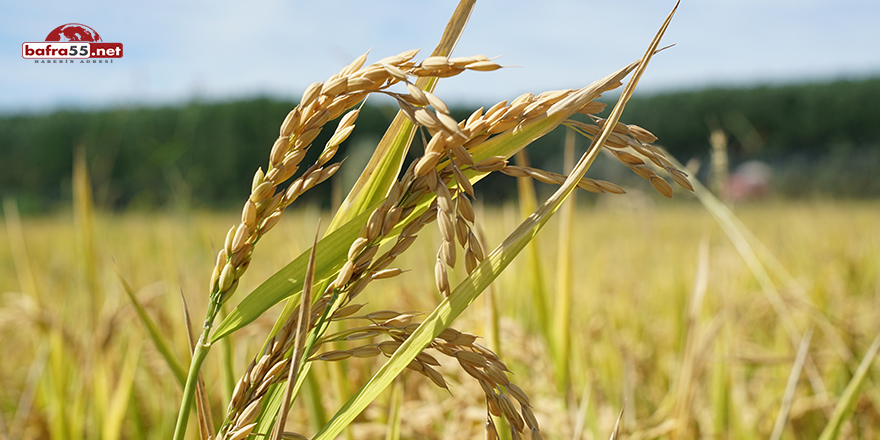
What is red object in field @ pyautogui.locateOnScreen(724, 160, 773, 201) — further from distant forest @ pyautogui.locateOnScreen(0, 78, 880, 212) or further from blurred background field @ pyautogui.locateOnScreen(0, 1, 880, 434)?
blurred background field @ pyautogui.locateOnScreen(0, 1, 880, 434)

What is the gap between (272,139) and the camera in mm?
9016

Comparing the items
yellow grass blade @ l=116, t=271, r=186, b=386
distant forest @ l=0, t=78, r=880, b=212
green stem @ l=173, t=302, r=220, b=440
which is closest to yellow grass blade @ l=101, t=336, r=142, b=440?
yellow grass blade @ l=116, t=271, r=186, b=386

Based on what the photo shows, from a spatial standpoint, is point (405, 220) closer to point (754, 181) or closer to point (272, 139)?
point (272, 139)

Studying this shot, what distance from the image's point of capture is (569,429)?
840 mm

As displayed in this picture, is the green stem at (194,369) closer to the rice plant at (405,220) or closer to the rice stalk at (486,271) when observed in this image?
the rice plant at (405,220)

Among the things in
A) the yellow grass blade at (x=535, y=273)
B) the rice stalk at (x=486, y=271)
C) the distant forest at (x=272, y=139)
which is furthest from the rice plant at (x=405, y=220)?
the distant forest at (x=272, y=139)

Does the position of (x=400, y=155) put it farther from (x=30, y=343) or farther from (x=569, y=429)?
(x=30, y=343)

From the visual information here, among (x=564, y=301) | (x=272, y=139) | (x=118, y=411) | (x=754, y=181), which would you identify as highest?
(x=272, y=139)

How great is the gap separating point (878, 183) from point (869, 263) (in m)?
11.2

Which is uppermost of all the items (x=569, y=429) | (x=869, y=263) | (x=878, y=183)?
(x=569, y=429)

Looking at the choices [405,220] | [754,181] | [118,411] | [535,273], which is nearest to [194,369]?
[405,220]

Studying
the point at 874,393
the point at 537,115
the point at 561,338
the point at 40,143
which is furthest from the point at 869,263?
the point at 40,143

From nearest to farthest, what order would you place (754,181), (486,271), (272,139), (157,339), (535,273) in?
(486,271)
(157,339)
(535,273)
(272,139)
(754,181)

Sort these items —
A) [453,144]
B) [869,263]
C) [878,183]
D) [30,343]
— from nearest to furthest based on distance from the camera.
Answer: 1. [453,144]
2. [30,343]
3. [869,263]
4. [878,183]
